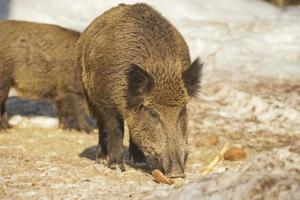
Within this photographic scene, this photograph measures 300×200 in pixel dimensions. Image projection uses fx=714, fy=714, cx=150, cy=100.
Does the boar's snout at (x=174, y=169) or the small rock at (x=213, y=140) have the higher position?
the boar's snout at (x=174, y=169)

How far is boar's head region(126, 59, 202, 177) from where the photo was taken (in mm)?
7096

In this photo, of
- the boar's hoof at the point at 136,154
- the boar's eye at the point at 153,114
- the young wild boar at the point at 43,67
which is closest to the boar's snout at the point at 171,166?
the boar's eye at the point at 153,114

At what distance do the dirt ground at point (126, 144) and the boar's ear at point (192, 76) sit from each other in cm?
91

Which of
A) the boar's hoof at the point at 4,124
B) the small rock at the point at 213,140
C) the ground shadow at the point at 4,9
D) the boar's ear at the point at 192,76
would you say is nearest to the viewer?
the boar's ear at the point at 192,76

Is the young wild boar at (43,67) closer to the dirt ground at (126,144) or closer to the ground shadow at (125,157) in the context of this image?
the dirt ground at (126,144)

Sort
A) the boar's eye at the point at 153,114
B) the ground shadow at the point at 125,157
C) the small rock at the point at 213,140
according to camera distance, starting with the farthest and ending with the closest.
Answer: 1. the small rock at the point at 213,140
2. the ground shadow at the point at 125,157
3. the boar's eye at the point at 153,114

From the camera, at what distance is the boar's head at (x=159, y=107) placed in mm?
7096

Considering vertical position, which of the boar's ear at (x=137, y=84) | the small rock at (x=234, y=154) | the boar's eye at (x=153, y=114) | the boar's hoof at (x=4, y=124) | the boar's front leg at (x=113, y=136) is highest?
the boar's ear at (x=137, y=84)

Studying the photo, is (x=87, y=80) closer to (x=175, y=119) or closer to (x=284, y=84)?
(x=175, y=119)

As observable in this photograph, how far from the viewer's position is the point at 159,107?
7238 millimetres

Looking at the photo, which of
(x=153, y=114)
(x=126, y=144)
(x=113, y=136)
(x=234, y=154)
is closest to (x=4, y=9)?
(x=126, y=144)

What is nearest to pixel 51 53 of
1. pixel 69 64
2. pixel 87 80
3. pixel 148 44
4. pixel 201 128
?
pixel 69 64

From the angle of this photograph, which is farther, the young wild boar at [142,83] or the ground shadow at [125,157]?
the ground shadow at [125,157]

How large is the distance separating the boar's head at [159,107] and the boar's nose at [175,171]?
0.17 metres
